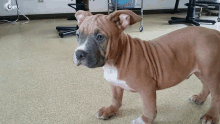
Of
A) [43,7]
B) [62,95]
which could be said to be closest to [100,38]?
[62,95]

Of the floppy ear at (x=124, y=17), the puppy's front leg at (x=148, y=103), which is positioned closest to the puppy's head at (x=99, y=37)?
the floppy ear at (x=124, y=17)

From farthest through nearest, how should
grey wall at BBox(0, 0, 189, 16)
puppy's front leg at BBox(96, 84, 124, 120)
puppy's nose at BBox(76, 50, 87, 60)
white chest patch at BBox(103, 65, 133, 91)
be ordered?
grey wall at BBox(0, 0, 189, 16), puppy's front leg at BBox(96, 84, 124, 120), white chest patch at BBox(103, 65, 133, 91), puppy's nose at BBox(76, 50, 87, 60)

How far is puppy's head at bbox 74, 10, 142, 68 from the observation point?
755 mm

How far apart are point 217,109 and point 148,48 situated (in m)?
0.50

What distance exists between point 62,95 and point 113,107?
0.42 metres

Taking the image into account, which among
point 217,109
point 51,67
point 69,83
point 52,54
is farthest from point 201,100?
point 52,54

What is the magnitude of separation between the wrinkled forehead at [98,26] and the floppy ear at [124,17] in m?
0.03

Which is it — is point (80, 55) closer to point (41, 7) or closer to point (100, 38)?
point (100, 38)

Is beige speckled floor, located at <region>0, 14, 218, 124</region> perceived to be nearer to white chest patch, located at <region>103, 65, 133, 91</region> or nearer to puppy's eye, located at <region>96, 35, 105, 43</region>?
white chest patch, located at <region>103, 65, 133, 91</region>

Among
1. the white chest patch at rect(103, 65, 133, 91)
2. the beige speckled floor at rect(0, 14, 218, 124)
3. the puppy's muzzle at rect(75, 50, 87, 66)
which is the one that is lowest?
the beige speckled floor at rect(0, 14, 218, 124)

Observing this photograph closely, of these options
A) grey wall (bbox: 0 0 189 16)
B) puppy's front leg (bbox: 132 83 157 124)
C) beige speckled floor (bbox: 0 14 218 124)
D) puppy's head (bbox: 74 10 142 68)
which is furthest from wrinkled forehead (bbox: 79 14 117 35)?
grey wall (bbox: 0 0 189 16)

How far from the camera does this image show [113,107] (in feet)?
3.58

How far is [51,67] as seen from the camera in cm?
175

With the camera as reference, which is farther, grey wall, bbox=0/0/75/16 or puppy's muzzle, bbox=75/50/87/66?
grey wall, bbox=0/0/75/16
